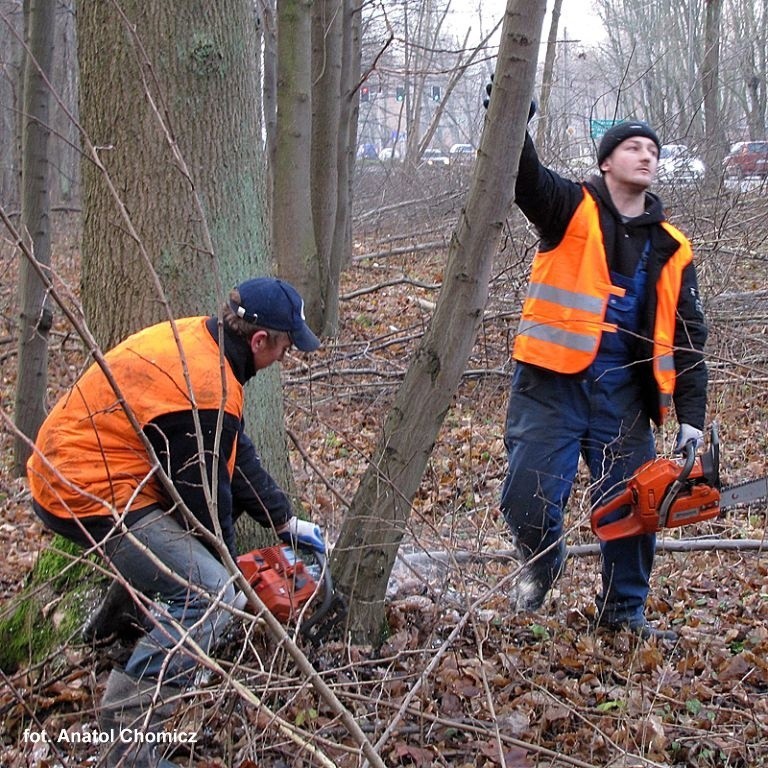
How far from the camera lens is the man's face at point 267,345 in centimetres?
330

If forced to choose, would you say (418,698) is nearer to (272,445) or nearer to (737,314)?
(272,445)

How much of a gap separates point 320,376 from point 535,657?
4.95m

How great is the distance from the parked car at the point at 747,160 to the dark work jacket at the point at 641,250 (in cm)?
688

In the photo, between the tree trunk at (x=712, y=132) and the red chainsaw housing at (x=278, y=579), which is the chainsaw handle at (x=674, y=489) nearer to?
the red chainsaw housing at (x=278, y=579)

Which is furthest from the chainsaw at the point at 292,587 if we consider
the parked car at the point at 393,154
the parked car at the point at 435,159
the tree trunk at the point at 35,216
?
the parked car at the point at 393,154

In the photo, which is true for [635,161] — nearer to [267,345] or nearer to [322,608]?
[267,345]

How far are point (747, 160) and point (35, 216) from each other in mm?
8589

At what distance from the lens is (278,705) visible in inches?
136

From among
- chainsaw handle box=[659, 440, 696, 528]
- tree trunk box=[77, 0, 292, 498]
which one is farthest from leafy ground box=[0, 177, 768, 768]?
tree trunk box=[77, 0, 292, 498]

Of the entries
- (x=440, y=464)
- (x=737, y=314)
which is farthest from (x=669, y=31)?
(x=440, y=464)

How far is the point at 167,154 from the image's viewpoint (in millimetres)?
3834

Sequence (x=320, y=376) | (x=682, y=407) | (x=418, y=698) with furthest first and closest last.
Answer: (x=320, y=376) → (x=682, y=407) → (x=418, y=698)

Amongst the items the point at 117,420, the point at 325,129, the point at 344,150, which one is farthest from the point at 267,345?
the point at 344,150

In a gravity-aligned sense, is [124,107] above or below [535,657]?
above
